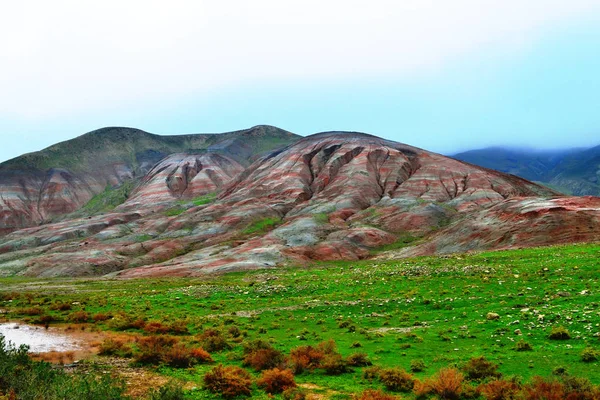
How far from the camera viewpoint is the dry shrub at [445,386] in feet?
46.1

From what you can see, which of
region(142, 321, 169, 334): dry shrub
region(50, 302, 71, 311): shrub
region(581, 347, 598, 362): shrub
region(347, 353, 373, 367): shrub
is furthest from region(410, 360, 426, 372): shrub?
region(50, 302, 71, 311): shrub

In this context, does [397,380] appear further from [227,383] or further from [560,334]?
[560,334]

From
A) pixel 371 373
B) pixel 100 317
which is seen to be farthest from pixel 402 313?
pixel 100 317

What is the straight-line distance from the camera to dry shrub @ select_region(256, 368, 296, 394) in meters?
16.1

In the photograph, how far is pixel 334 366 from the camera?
1773 centimetres

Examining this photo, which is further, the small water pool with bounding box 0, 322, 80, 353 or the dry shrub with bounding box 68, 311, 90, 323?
the dry shrub with bounding box 68, 311, 90, 323

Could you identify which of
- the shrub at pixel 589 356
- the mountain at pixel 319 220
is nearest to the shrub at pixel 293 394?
the shrub at pixel 589 356

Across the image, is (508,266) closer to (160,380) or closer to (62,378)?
(160,380)

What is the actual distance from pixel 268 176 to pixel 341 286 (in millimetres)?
120188

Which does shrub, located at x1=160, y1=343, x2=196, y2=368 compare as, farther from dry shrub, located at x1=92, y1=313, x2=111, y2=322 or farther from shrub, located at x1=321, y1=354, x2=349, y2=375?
dry shrub, located at x1=92, y1=313, x2=111, y2=322

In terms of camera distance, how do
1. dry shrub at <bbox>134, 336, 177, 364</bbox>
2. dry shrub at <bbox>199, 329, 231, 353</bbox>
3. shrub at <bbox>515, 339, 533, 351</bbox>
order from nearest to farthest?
shrub at <bbox>515, 339, 533, 351</bbox> → dry shrub at <bbox>134, 336, 177, 364</bbox> → dry shrub at <bbox>199, 329, 231, 353</bbox>

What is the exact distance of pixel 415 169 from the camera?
152375mm

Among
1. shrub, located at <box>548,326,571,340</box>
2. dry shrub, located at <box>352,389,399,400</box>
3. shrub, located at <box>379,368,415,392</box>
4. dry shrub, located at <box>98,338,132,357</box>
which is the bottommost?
shrub, located at <box>548,326,571,340</box>

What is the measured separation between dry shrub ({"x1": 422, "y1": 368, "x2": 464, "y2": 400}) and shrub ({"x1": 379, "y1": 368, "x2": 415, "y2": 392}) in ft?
2.52
